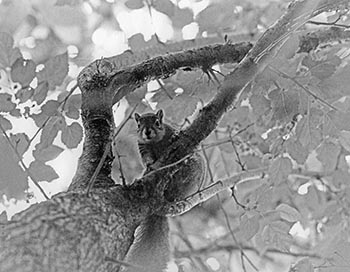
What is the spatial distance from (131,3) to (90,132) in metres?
0.51

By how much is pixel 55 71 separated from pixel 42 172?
172mm

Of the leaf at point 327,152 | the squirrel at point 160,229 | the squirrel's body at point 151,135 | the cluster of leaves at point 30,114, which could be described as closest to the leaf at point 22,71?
the cluster of leaves at point 30,114

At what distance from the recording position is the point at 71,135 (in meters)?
1.02

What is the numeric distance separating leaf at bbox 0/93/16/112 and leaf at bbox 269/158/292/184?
1.71 feet

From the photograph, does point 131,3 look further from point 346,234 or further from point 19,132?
point 346,234

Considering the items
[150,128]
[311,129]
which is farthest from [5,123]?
[150,128]

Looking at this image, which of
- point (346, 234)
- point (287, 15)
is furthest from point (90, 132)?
point (346, 234)

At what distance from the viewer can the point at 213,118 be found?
0.85m

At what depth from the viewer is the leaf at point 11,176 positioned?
0.88 meters

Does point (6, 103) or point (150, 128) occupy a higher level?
point (150, 128)

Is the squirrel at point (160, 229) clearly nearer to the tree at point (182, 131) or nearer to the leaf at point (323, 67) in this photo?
the tree at point (182, 131)

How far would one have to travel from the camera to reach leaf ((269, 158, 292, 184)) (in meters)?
1.15

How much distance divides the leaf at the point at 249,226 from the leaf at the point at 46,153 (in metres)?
0.36

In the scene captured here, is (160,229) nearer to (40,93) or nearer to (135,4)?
(40,93)
